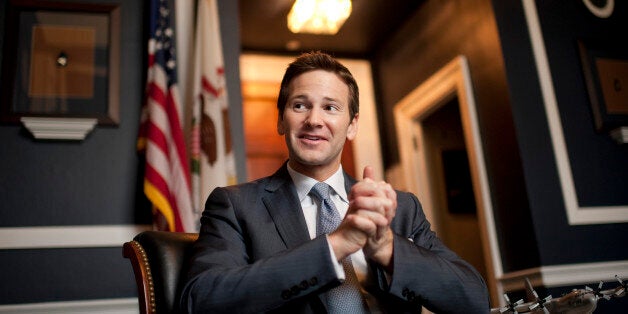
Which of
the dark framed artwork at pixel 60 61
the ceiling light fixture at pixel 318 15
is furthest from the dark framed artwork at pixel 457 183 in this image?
the dark framed artwork at pixel 60 61

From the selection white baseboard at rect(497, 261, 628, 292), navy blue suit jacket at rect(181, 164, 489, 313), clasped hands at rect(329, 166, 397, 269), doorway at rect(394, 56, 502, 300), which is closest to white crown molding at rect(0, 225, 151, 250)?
navy blue suit jacket at rect(181, 164, 489, 313)

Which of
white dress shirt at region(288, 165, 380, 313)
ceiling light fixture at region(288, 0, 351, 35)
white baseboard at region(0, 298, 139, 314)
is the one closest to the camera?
white dress shirt at region(288, 165, 380, 313)

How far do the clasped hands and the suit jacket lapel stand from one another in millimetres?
176

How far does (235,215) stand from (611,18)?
329 cm

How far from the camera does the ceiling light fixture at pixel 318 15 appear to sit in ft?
13.5

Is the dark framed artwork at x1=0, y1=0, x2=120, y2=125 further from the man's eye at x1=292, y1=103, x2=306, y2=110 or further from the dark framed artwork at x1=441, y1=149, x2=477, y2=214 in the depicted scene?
the dark framed artwork at x1=441, y1=149, x2=477, y2=214

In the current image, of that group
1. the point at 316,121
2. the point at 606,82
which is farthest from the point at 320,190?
the point at 606,82

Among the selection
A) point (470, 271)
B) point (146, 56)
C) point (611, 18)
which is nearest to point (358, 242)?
point (470, 271)

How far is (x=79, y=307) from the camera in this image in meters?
2.28

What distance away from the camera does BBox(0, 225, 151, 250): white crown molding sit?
2318mm

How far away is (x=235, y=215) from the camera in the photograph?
133 cm

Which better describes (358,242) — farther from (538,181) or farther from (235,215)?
(538,181)

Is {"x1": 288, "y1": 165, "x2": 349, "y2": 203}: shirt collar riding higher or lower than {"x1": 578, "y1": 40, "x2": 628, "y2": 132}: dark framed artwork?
lower

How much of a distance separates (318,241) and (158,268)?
37cm
